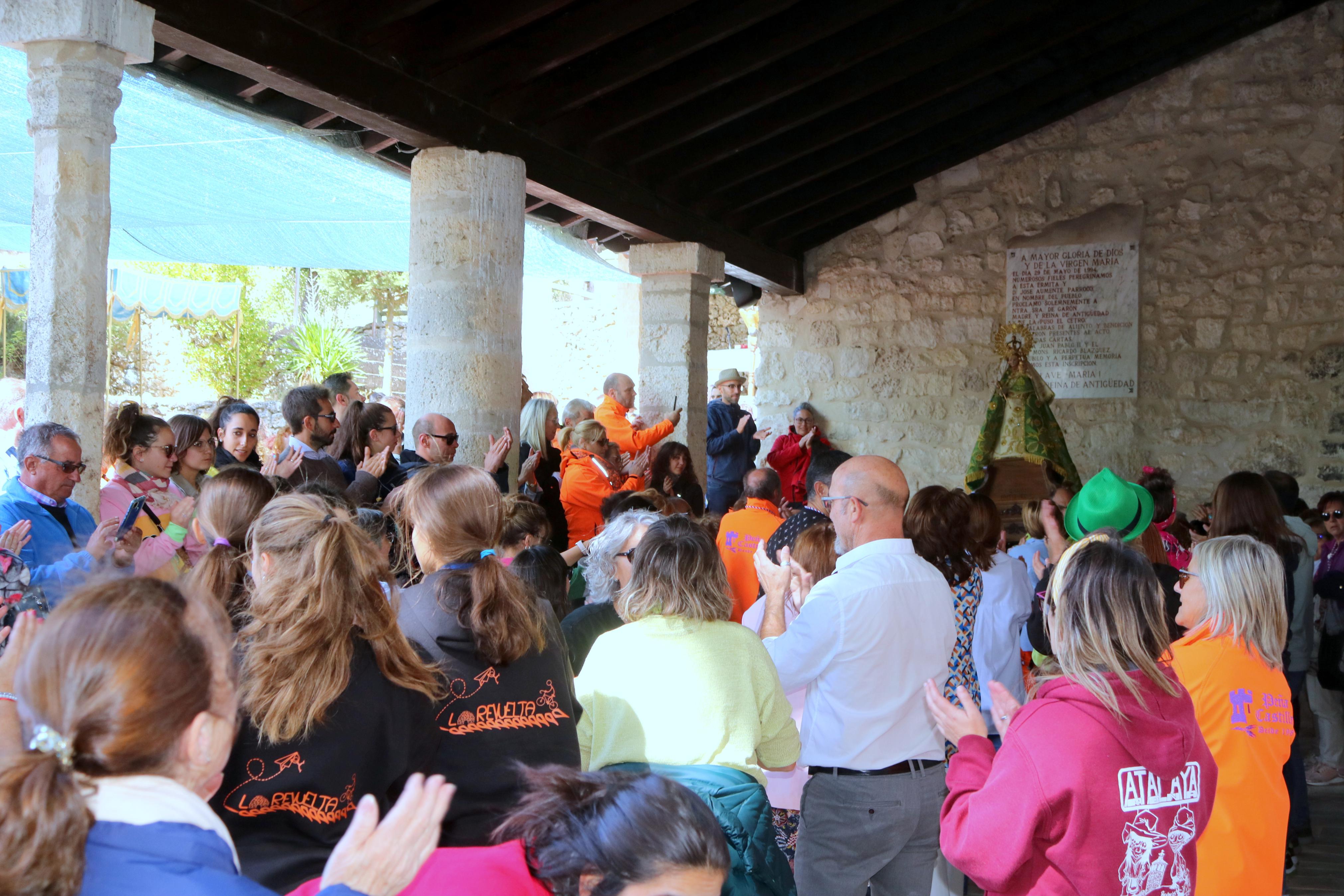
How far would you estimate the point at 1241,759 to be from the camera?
2.30m

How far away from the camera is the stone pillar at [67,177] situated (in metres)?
3.22

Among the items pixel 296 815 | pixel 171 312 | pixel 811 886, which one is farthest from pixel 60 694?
pixel 171 312

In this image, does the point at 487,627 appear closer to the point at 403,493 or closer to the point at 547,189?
the point at 403,493

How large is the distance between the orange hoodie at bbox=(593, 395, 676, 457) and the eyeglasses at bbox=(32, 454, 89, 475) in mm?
3538

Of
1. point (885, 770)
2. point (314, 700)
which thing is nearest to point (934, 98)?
point (885, 770)

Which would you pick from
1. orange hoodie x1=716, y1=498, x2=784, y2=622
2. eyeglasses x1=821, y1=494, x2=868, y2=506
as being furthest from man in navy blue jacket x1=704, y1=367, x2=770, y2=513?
eyeglasses x1=821, y1=494, x2=868, y2=506

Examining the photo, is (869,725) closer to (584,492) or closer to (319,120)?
(584,492)

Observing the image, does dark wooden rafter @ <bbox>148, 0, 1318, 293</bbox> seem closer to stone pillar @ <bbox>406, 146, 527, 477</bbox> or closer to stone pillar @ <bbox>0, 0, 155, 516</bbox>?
stone pillar @ <bbox>406, 146, 527, 477</bbox>

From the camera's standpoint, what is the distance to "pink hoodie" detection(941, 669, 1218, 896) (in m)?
1.71

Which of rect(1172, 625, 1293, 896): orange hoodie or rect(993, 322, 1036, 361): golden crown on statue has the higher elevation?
rect(993, 322, 1036, 361): golden crown on statue

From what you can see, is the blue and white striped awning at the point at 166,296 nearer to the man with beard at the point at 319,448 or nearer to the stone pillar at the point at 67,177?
the man with beard at the point at 319,448

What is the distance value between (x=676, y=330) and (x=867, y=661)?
493 cm

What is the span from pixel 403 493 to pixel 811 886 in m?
1.24

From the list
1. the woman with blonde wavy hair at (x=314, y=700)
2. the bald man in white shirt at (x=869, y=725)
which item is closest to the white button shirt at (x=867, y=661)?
the bald man in white shirt at (x=869, y=725)
